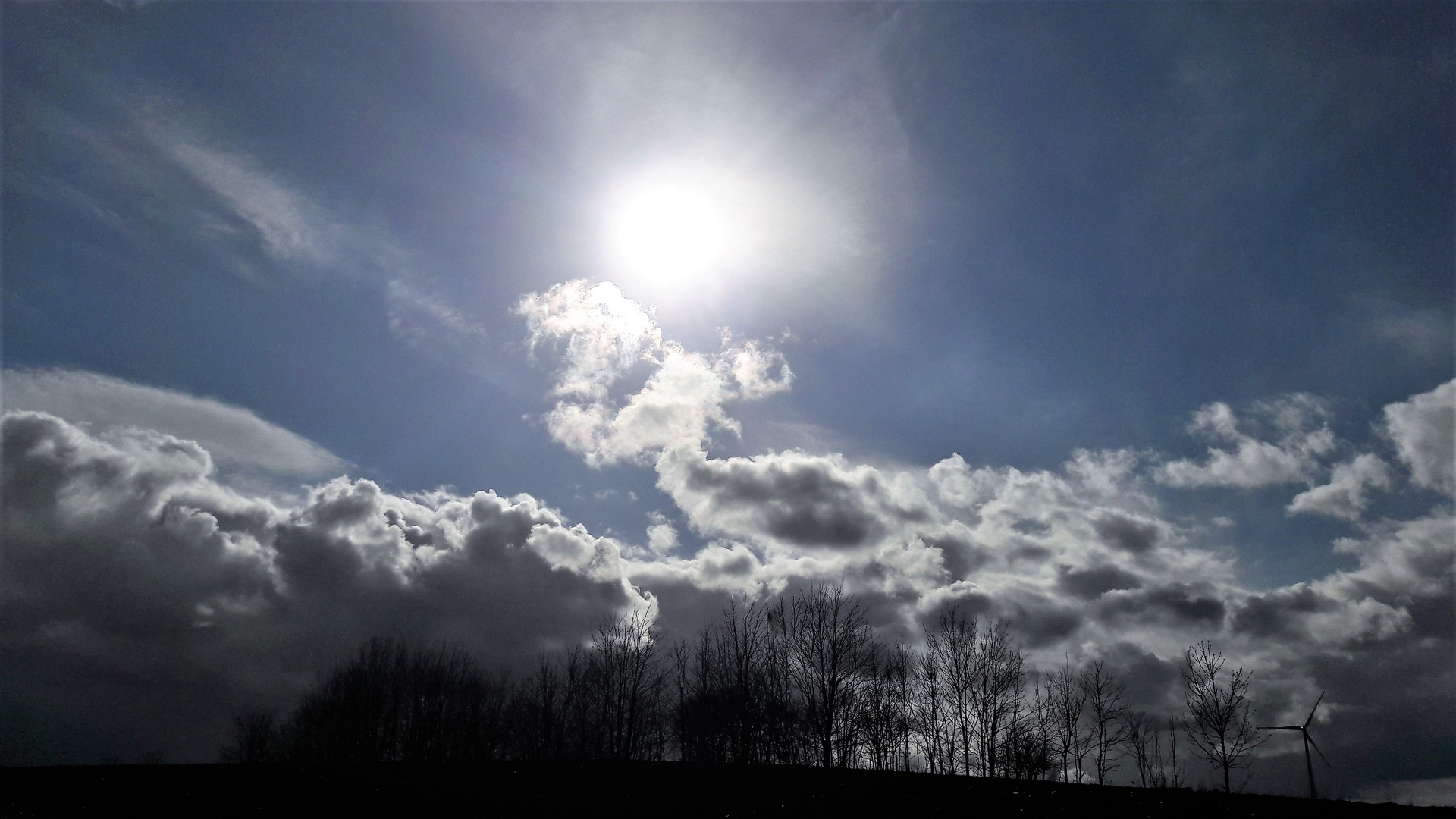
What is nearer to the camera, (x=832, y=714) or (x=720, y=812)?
(x=720, y=812)

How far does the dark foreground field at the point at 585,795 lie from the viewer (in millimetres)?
29641

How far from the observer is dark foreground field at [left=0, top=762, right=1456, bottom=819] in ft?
97.2

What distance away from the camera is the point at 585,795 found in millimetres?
35469

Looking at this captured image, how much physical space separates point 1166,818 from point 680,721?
53102 mm

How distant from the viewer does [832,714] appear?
187 ft

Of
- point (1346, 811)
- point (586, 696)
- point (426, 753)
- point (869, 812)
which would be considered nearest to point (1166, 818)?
point (1346, 811)

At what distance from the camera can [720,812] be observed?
31438 millimetres

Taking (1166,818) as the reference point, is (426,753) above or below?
below

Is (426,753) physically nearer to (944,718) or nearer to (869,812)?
(944,718)

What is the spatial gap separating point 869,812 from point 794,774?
1045cm

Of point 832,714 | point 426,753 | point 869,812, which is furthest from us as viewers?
point 426,753

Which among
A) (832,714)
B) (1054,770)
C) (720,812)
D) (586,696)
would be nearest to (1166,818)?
(720,812)

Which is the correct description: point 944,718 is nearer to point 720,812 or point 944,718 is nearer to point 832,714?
point 832,714

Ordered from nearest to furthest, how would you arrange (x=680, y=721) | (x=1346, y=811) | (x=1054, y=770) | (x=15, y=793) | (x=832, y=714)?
1. (x=1346, y=811)
2. (x=15, y=793)
3. (x=832, y=714)
4. (x=1054, y=770)
5. (x=680, y=721)
